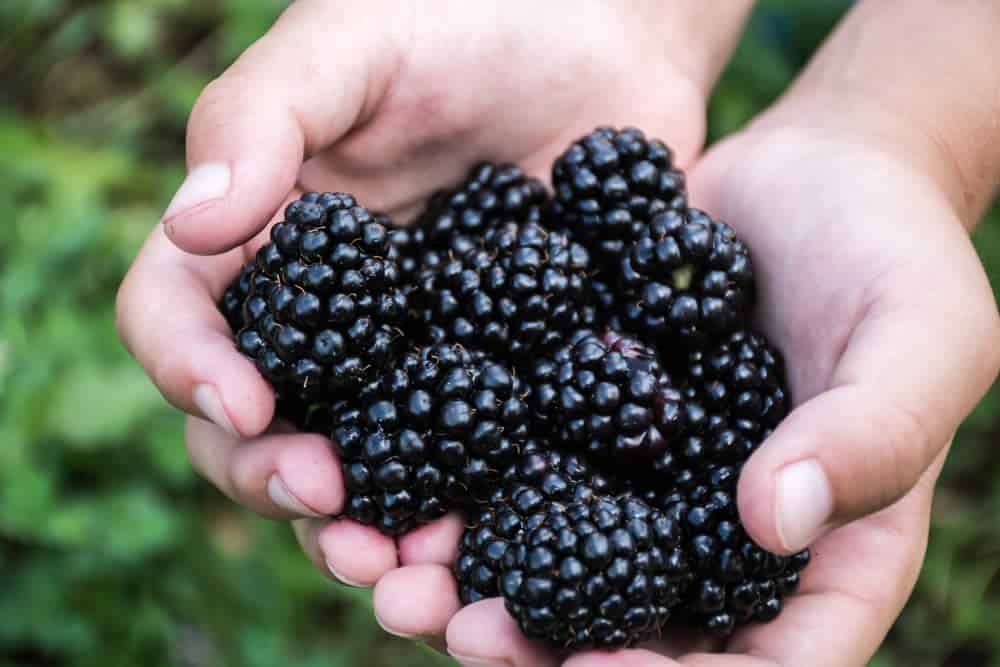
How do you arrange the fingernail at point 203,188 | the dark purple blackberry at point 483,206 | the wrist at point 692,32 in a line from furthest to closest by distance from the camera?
the wrist at point 692,32
the dark purple blackberry at point 483,206
the fingernail at point 203,188

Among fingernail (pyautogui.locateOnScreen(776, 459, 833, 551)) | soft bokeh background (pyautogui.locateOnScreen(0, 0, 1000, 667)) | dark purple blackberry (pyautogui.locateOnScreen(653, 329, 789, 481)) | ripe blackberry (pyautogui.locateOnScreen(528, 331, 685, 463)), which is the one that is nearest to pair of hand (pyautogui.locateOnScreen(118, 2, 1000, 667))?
fingernail (pyautogui.locateOnScreen(776, 459, 833, 551))

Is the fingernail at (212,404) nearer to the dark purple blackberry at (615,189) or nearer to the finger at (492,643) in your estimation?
the finger at (492,643)

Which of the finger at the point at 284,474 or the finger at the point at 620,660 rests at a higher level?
the finger at the point at 284,474

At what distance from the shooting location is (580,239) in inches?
116

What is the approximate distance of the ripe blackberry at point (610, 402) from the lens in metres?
2.41

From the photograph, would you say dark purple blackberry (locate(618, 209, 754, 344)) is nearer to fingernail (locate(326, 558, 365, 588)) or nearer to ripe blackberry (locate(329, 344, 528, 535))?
ripe blackberry (locate(329, 344, 528, 535))

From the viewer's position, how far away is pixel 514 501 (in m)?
2.33

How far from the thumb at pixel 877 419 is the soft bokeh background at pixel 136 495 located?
2133 millimetres

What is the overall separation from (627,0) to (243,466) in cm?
225

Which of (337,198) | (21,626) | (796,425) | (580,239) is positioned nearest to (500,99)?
(580,239)

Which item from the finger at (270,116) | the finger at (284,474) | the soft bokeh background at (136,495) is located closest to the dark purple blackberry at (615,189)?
the finger at (270,116)

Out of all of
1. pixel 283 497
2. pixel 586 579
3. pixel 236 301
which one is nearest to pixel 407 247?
pixel 236 301

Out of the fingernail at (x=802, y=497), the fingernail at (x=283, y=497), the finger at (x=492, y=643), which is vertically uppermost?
the fingernail at (x=802, y=497)

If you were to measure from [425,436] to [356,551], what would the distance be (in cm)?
34
